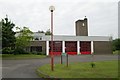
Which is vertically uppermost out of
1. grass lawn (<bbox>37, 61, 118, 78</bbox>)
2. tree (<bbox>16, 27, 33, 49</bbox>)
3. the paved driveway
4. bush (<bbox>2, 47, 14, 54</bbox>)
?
tree (<bbox>16, 27, 33, 49</bbox>)

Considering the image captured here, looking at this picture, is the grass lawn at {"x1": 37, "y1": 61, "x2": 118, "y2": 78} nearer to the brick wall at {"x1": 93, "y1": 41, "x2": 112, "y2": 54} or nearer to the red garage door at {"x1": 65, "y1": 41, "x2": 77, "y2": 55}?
the red garage door at {"x1": 65, "y1": 41, "x2": 77, "y2": 55}

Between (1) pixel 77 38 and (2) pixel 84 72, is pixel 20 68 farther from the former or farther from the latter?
(1) pixel 77 38

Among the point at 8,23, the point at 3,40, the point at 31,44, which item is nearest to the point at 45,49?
the point at 31,44

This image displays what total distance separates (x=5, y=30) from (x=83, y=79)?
99.1 feet

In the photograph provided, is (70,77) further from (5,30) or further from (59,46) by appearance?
(59,46)

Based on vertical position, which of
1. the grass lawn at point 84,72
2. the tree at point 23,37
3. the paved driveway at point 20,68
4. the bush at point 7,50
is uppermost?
the tree at point 23,37

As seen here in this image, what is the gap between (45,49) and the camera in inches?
2265

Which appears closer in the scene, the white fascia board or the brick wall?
the white fascia board

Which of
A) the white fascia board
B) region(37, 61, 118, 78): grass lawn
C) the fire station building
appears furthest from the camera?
the white fascia board

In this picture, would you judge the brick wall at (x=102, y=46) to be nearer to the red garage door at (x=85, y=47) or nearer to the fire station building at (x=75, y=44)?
the fire station building at (x=75, y=44)

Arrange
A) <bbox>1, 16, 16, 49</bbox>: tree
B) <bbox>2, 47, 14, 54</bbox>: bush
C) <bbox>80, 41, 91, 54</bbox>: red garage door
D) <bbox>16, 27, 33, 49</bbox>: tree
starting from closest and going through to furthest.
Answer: <bbox>1, 16, 16, 49</bbox>: tree < <bbox>2, 47, 14, 54</bbox>: bush < <bbox>16, 27, 33, 49</bbox>: tree < <bbox>80, 41, 91, 54</bbox>: red garage door

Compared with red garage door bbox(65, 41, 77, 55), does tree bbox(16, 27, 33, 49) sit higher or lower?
higher

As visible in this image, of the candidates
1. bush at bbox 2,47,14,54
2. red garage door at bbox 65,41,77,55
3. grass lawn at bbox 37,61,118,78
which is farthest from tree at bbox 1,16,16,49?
grass lawn at bbox 37,61,118,78

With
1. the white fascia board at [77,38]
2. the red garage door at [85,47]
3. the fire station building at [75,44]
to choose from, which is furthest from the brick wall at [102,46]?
the red garage door at [85,47]
